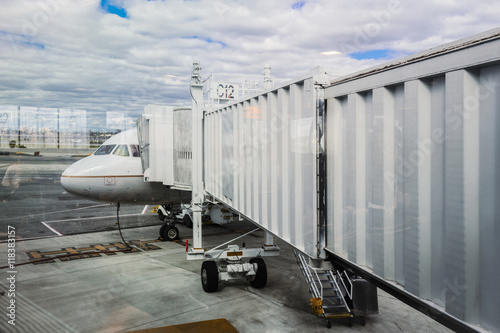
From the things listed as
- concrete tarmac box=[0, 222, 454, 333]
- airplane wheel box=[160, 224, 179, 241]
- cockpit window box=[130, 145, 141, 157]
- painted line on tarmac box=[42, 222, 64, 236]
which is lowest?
concrete tarmac box=[0, 222, 454, 333]

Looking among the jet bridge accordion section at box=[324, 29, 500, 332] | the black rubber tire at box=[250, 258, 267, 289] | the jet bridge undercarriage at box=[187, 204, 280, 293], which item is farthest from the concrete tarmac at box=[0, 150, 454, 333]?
the jet bridge accordion section at box=[324, 29, 500, 332]

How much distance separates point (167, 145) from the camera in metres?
13.1

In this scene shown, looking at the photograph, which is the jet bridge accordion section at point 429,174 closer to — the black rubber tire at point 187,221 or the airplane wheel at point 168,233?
the airplane wheel at point 168,233

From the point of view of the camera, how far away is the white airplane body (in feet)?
48.7

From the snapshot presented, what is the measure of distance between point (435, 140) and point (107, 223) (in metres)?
20.4

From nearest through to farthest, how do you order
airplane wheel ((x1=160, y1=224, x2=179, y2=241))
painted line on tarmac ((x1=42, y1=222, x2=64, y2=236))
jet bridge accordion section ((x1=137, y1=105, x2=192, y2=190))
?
jet bridge accordion section ((x1=137, y1=105, x2=192, y2=190)) → airplane wheel ((x1=160, y1=224, x2=179, y2=241)) → painted line on tarmac ((x1=42, y1=222, x2=64, y2=236))

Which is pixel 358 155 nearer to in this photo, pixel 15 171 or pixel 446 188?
pixel 446 188

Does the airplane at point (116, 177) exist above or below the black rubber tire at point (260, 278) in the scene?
above

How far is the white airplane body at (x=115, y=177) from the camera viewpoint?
14836 mm

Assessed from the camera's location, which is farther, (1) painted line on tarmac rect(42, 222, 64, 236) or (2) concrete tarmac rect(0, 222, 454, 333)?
(1) painted line on tarmac rect(42, 222, 64, 236)

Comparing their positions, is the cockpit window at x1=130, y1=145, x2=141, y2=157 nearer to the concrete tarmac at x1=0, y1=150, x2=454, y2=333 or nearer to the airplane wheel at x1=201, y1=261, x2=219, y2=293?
the concrete tarmac at x1=0, y1=150, x2=454, y2=333

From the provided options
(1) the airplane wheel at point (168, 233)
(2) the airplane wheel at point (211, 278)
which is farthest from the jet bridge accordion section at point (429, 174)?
(1) the airplane wheel at point (168, 233)

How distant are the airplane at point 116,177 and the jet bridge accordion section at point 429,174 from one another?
40.2 ft

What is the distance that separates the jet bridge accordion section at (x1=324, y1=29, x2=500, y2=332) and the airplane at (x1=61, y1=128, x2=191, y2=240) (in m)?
12.2
